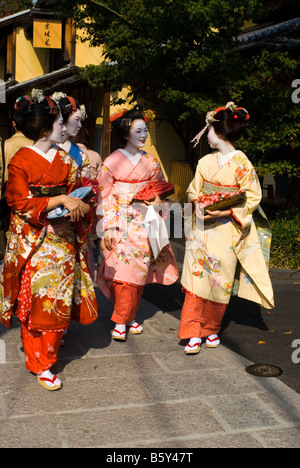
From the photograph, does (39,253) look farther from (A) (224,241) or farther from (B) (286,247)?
(B) (286,247)

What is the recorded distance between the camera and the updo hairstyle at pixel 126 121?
17.3 ft

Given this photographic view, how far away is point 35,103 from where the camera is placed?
414 centimetres

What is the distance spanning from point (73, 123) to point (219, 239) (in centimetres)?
171

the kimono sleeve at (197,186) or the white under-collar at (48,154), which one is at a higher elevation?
the white under-collar at (48,154)

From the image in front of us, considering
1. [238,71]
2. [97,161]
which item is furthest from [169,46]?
[97,161]

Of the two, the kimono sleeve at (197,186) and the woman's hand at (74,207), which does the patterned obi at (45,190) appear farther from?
the kimono sleeve at (197,186)

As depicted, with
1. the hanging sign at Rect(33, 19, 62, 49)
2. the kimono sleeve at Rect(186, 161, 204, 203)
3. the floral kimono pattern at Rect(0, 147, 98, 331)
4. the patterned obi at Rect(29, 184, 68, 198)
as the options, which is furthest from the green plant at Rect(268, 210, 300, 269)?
the hanging sign at Rect(33, 19, 62, 49)

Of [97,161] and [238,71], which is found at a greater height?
[238,71]

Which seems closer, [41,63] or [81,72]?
[81,72]

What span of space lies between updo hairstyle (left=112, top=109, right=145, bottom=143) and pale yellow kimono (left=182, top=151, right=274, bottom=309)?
0.77 metres

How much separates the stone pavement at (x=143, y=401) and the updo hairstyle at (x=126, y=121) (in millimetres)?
1935

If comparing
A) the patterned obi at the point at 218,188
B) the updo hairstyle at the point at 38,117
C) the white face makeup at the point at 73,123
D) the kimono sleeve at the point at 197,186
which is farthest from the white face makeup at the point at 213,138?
the updo hairstyle at the point at 38,117

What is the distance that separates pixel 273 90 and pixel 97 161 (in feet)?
13.4
